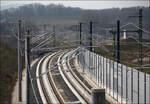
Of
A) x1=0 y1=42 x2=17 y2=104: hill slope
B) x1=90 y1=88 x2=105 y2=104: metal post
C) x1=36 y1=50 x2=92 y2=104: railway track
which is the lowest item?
x1=36 y1=50 x2=92 y2=104: railway track

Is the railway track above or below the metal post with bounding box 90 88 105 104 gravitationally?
below

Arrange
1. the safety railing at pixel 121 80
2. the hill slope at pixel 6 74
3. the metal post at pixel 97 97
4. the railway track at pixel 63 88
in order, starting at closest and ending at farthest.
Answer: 1. the metal post at pixel 97 97
2. the safety railing at pixel 121 80
3. the railway track at pixel 63 88
4. the hill slope at pixel 6 74

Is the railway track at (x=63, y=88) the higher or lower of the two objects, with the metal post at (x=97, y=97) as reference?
lower

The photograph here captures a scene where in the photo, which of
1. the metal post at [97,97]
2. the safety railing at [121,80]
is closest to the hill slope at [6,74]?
the safety railing at [121,80]

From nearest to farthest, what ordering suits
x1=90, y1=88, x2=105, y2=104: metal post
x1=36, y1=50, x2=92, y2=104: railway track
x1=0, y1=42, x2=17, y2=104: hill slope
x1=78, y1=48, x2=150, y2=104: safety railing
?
x1=90, y1=88, x2=105, y2=104: metal post → x1=78, y1=48, x2=150, y2=104: safety railing → x1=36, y1=50, x2=92, y2=104: railway track → x1=0, y1=42, x2=17, y2=104: hill slope

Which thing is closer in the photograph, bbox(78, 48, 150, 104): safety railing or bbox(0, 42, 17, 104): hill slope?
bbox(78, 48, 150, 104): safety railing

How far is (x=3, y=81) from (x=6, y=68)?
4818mm

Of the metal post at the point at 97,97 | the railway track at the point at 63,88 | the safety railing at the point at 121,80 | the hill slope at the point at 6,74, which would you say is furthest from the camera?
the hill slope at the point at 6,74

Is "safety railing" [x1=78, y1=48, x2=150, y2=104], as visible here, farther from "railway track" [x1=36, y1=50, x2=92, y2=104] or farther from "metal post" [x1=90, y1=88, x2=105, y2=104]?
"metal post" [x1=90, y1=88, x2=105, y2=104]

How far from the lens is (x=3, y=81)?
23.2 meters

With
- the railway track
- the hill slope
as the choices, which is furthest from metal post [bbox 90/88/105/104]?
the hill slope

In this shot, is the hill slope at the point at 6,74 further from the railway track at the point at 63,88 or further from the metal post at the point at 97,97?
the metal post at the point at 97,97

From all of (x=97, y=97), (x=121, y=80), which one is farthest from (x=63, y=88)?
(x=97, y=97)

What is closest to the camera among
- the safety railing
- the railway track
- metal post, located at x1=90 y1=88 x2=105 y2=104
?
metal post, located at x1=90 y1=88 x2=105 y2=104
